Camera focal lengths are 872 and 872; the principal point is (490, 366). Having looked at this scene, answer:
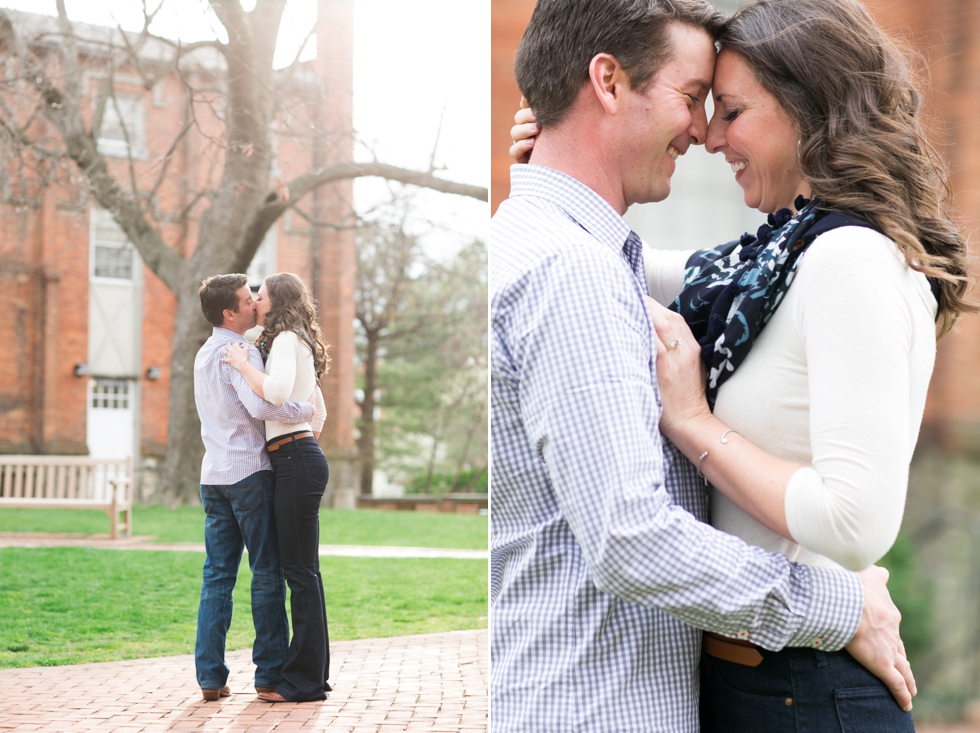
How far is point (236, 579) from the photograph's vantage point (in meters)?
2.34

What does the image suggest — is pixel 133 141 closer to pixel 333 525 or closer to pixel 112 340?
pixel 112 340

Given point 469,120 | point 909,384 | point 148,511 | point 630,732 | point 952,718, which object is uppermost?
point 469,120

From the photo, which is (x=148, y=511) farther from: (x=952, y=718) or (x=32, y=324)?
(x=952, y=718)

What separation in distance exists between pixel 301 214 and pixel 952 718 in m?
4.14

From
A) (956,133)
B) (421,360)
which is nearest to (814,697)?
(421,360)

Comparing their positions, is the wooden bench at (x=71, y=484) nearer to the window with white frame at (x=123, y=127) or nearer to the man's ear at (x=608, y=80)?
the window with white frame at (x=123, y=127)

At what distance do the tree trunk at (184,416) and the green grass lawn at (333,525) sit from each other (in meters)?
0.06

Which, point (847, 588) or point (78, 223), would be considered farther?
point (78, 223)

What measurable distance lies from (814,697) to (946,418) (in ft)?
12.6

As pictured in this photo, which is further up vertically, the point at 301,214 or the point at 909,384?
the point at 301,214

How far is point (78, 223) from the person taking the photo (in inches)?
98.4

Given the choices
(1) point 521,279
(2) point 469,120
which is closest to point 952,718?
(2) point 469,120

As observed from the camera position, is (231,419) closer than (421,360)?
Yes

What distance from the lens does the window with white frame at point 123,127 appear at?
2.51 meters
